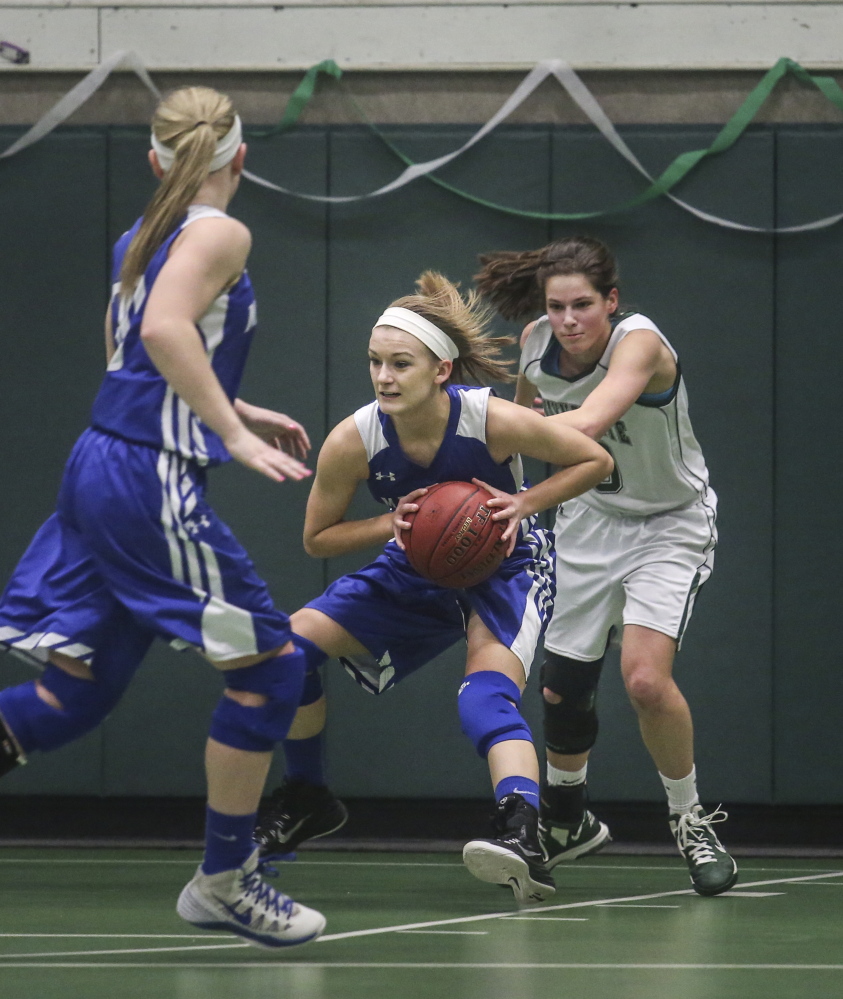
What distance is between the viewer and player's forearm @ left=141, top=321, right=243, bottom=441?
2.57 meters

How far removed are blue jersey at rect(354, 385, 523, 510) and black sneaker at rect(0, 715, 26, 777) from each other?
4.28 feet

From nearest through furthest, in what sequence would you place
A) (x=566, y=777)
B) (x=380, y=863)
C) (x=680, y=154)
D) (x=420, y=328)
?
(x=420, y=328), (x=566, y=777), (x=380, y=863), (x=680, y=154)

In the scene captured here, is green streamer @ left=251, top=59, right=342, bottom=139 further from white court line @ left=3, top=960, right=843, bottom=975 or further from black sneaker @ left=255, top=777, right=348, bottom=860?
white court line @ left=3, top=960, right=843, bottom=975

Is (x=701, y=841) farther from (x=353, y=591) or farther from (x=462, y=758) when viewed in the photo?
(x=462, y=758)

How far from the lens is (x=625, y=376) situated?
4020 millimetres

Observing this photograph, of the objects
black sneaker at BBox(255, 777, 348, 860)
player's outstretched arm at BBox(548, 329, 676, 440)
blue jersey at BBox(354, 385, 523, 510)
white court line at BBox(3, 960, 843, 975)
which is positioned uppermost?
player's outstretched arm at BBox(548, 329, 676, 440)

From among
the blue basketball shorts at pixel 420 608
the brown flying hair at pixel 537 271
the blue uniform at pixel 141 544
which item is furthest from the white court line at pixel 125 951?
the brown flying hair at pixel 537 271

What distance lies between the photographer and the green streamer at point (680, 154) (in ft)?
18.4

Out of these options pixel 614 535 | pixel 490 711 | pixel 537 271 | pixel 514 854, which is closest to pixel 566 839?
pixel 614 535

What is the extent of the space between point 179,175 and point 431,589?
141 centimetres

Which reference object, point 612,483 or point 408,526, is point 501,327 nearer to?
point 612,483

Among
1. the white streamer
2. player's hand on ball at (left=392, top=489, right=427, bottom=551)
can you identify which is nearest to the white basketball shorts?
player's hand on ball at (left=392, top=489, right=427, bottom=551)

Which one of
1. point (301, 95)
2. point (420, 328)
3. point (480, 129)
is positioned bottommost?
point (420, 328)

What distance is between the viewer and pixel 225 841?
2754 mm
